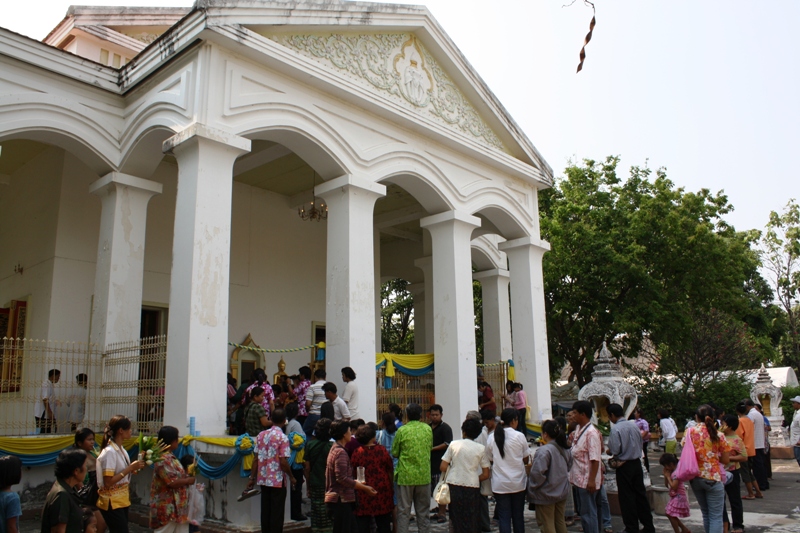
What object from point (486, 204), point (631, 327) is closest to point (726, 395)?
point (631, 327)

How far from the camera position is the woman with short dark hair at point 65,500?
4148 mm

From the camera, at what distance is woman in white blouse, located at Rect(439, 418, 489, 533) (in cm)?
628

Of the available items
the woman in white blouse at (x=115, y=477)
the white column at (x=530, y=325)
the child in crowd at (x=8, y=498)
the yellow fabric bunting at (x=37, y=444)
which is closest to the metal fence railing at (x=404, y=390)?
the white column at (x=530, y=325)

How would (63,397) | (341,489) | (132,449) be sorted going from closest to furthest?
(341,489)
(132,449)
(63,397)

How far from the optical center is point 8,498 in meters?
4.11

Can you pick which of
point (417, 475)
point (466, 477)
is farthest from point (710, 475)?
point (417, 475)

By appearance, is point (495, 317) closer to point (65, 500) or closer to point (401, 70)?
point (401, 70)

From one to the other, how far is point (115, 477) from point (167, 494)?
51 cm

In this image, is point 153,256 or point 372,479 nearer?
point 372,479

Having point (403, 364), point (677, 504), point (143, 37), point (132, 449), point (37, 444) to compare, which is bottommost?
point (677, 504)

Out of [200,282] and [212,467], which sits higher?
[200,282]

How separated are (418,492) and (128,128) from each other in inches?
269

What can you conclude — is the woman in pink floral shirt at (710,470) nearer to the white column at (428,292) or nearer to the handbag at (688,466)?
the handbag at (688,466)

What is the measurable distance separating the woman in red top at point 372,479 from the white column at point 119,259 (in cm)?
502
